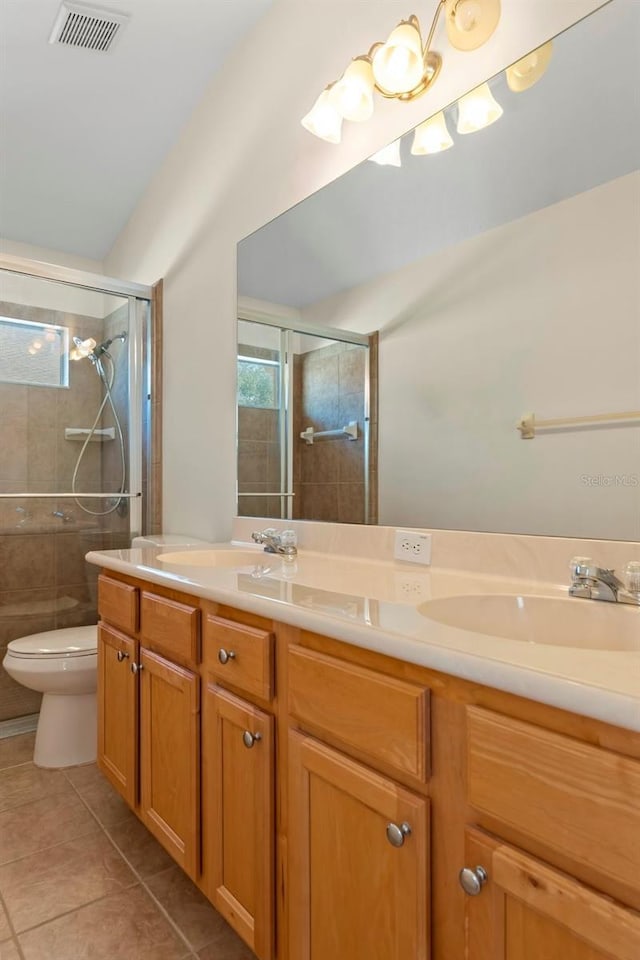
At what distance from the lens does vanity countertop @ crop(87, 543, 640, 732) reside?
0.59m

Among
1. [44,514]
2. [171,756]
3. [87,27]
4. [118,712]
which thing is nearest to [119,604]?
[118,712]

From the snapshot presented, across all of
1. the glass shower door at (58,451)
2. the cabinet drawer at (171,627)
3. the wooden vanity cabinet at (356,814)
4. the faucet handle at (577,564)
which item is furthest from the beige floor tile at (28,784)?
the faucet handle at (577,564)

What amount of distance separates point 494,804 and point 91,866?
147 cm

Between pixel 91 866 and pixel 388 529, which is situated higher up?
pixel 388 529

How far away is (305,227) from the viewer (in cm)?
187

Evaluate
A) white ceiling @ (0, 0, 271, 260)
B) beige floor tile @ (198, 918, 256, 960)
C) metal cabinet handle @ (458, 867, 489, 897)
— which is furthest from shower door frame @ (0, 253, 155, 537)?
metal cabinet handle @ (458, 867, 489, 897)

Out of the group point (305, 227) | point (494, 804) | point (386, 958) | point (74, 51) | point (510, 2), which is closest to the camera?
point (494, 804)

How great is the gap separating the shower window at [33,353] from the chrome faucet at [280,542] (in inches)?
56.0

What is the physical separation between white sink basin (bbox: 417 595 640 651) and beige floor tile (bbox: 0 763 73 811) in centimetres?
171

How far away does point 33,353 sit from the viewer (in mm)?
2553

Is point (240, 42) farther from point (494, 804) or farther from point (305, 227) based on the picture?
point (494, 804)

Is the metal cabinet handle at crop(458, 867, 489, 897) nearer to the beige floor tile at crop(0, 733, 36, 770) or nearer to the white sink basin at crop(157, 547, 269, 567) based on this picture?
the white sink basin at crop(157, 547, 269, 567)

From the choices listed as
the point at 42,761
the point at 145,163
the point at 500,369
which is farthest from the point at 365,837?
the point at 145,163

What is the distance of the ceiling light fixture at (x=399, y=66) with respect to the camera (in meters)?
1.25
